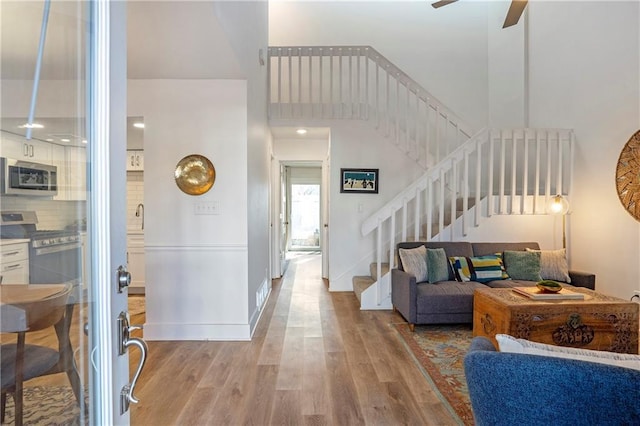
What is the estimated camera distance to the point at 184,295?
121 inches

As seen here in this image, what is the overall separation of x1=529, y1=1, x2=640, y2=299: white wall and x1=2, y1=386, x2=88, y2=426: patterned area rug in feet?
14.7

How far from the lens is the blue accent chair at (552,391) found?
835 millimetres

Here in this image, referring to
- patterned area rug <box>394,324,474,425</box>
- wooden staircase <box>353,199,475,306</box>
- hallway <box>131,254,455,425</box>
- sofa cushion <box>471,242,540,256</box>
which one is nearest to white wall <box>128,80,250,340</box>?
hallway <box>131,254,455,425</box>

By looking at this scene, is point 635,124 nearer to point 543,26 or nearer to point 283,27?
point 543,26

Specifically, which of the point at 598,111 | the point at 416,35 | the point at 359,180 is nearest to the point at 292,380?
A: the point at 359,180

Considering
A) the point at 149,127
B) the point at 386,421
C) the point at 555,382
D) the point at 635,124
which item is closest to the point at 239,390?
the point at 386,421

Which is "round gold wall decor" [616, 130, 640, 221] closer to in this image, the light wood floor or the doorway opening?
the light wood floor

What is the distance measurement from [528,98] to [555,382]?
17.5ft

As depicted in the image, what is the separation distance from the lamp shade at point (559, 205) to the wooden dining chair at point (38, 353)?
454 centimetres

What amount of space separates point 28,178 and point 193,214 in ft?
8.16

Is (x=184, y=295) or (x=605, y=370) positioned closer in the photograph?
(x=605, y=370)

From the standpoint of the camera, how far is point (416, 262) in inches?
141

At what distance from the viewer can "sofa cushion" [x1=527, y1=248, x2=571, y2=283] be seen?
360 centimetres

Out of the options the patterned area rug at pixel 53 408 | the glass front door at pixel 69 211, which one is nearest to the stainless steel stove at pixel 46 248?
the glass front door at pixel 69 211
